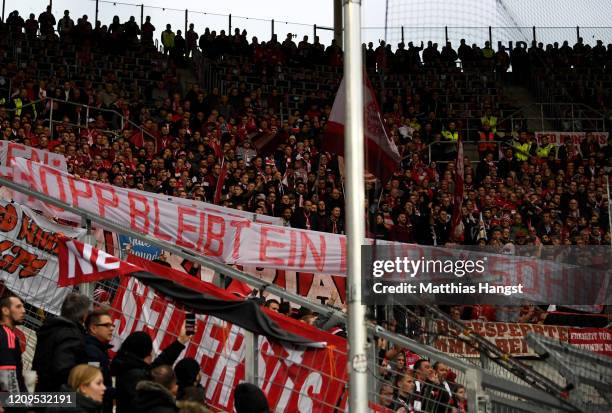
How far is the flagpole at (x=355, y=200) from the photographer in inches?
223

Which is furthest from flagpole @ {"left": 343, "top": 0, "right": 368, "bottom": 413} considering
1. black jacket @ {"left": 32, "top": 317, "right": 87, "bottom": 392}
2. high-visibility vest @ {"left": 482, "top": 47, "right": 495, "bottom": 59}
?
high-visibility vest @ {"left": 482, "top": 47, "right": 495, "bottom": 59}

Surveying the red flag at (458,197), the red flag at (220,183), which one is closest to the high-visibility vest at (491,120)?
the red flag at (458,197)

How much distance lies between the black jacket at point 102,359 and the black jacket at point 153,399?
72cm

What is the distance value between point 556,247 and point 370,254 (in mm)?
9467

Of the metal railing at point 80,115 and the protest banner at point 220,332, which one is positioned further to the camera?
the metal railing at point 80,115

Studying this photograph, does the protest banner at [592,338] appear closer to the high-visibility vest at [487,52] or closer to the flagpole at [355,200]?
the flagpole at [355,200]

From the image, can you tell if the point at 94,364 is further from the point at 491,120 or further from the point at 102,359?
the point at 491,120

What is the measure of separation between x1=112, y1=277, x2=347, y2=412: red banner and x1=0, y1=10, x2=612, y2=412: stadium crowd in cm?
49

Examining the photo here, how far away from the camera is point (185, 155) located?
645 inches

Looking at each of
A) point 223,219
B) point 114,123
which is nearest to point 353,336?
point 223,219

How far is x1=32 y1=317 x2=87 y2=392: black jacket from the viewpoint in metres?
6.37

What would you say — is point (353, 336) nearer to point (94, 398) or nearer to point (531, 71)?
point (94, 398)

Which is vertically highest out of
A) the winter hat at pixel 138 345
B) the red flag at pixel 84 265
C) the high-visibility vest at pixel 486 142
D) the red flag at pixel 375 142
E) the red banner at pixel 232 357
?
the high-visibility vest at pixel 486 142

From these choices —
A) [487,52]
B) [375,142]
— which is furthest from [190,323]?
[487,52]
